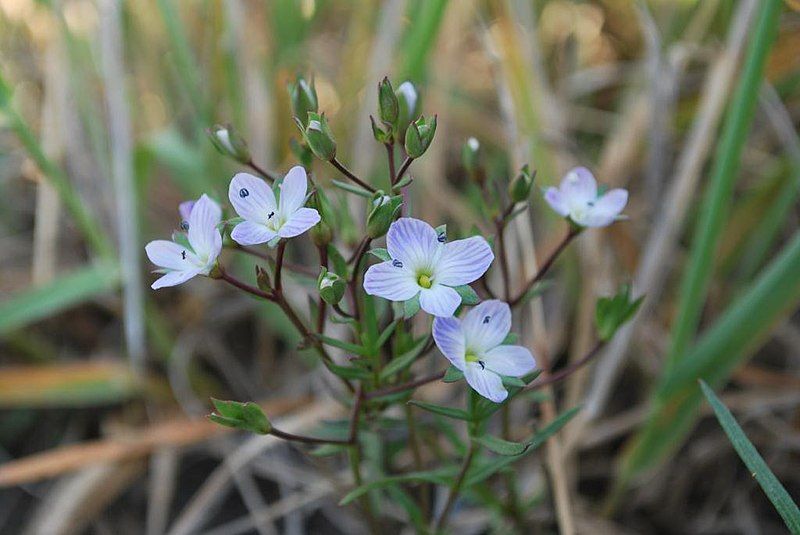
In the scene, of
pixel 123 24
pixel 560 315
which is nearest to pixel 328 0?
pixel 123 24

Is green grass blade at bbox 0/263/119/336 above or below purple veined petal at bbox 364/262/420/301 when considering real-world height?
below

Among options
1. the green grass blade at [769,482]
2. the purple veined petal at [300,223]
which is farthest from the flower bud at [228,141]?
the green grass blade at [769,482]

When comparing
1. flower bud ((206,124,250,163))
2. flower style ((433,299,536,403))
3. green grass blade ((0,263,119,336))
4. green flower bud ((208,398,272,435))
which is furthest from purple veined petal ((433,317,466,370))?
green grass blade ((0,263,119,336))

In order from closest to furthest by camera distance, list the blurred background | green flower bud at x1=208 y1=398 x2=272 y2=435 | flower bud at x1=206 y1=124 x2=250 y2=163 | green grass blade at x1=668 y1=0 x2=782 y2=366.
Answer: green flower bud at x1=208 y1=398 x2=272 y2=435, flower bud at x1=206 y1=124 x2=250 y2=163, green grass blade at x1=668 y1=0 x2=782 y2=366, the blurred background

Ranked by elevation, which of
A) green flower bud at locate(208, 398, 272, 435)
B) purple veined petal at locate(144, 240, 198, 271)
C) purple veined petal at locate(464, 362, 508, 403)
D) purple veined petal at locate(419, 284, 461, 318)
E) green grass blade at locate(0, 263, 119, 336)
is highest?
purple veined petal at locate(419, 284, 461, 318)

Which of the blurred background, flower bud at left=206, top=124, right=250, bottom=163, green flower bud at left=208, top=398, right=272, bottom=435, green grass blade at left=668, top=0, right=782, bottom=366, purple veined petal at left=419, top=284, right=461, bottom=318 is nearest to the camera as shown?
purple veined petal at left=419, top=284, right=461, bottom=318

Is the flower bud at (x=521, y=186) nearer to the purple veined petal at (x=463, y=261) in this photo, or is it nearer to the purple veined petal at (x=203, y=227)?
the purple veined petal at (x=463, y=261)

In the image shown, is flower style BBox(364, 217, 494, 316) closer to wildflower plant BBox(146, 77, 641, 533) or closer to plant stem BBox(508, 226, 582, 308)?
wildflower plant BBox(146, 77, 641, 533)

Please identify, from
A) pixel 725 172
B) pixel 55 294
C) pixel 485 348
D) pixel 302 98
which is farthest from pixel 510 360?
pixel 55 294
